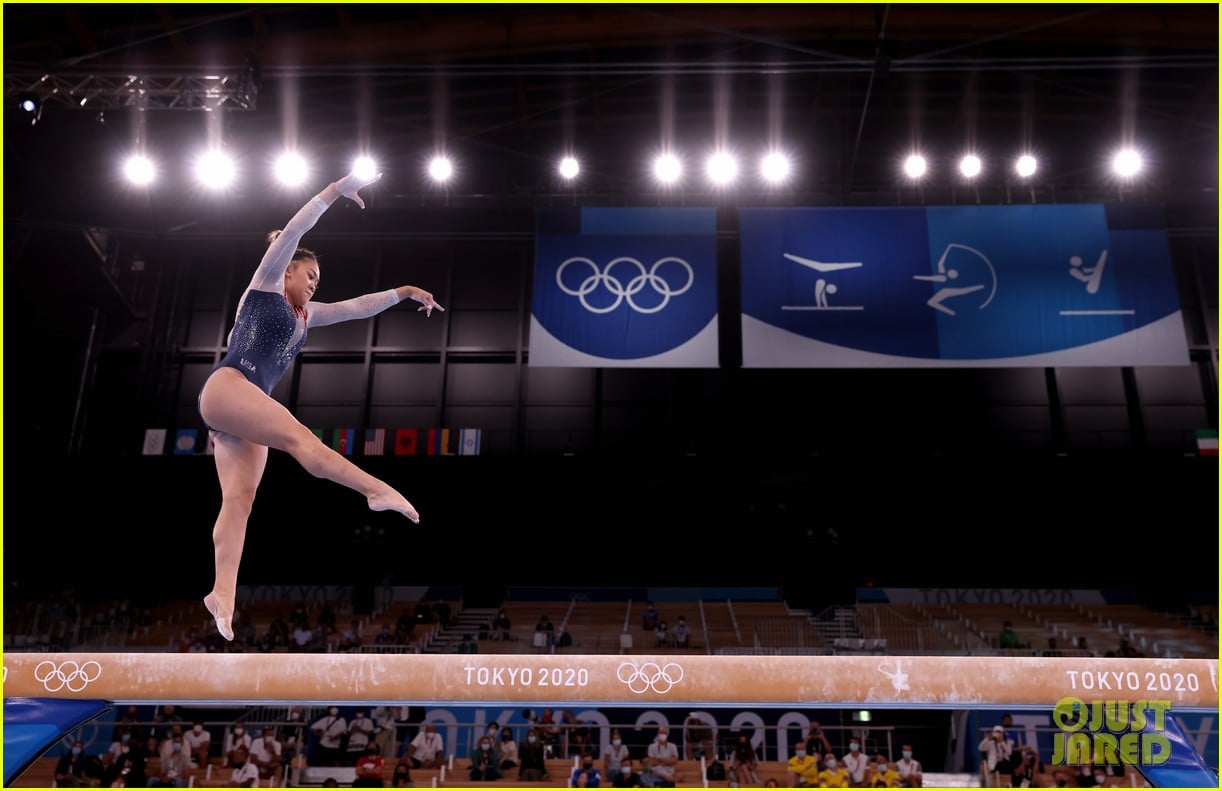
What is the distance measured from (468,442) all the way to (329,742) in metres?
6.27

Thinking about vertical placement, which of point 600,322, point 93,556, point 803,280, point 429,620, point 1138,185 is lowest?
point 429,620

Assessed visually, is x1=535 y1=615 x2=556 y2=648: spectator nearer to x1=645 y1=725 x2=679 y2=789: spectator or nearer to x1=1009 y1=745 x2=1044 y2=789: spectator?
x1=645 y1=725 x2=679 y2=789: spectator

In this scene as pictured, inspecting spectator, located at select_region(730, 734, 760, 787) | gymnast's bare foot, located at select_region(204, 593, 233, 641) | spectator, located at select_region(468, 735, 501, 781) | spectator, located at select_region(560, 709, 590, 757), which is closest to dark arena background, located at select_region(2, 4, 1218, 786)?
spectator, located at select_region(468, 735, 501, 781)

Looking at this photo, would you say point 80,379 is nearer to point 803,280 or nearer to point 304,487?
point 304,487

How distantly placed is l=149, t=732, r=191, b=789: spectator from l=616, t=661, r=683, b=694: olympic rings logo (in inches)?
349

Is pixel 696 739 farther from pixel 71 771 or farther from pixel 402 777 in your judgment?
pixel 71 771

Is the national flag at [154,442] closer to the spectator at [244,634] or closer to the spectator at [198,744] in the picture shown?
the spectator at [244,634]

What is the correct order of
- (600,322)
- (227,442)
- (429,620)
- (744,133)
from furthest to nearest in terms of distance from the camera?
(429,620) < (744,133) < (600,322) < (227,442)

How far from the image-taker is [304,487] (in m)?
16.2

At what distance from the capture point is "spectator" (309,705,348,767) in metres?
10.9

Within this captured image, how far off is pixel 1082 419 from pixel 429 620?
45.1 ft

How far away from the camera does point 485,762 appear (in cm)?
1005

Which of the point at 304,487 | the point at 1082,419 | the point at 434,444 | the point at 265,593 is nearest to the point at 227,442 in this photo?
the point at 434,444

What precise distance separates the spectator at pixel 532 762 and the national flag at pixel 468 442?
6591 millimetres
